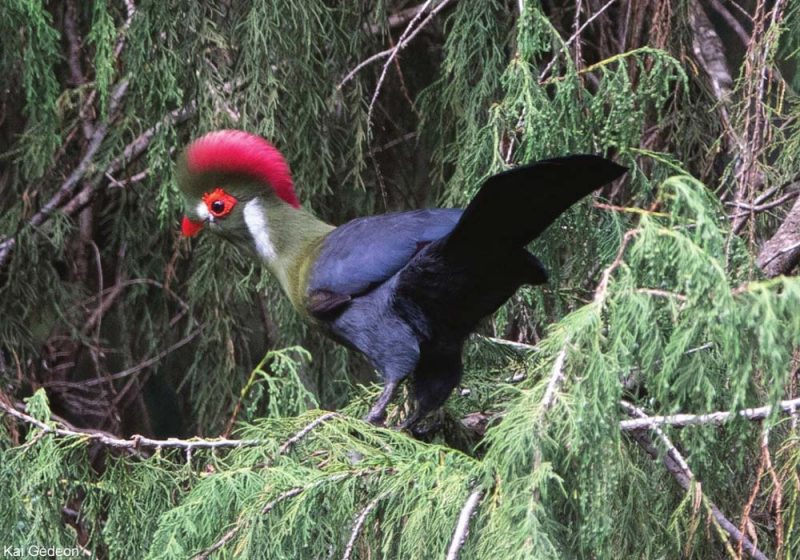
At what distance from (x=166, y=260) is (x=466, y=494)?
229 centimetres

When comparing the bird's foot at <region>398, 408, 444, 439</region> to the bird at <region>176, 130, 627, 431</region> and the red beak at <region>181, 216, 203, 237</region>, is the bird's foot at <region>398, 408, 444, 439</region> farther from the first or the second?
the red beak at <region>181, 216, 203, 237</region>

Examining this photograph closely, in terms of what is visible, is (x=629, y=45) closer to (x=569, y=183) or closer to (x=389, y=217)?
(x=389, y=217)

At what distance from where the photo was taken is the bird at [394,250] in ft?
5.92

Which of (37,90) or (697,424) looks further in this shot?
(37,90)

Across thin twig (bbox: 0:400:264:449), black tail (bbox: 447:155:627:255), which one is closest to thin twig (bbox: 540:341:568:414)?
black tail (bbox: 447:155:627:255)

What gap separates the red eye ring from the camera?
2.58m

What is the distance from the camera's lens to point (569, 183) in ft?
5.49

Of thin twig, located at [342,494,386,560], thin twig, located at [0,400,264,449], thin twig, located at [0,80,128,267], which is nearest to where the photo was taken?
thin twig, located at [342,494,386,560]

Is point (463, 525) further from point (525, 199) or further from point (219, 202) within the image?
point (219, 202)

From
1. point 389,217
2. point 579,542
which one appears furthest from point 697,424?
point 389,217

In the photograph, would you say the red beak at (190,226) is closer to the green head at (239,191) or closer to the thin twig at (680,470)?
the green head at (239,191)

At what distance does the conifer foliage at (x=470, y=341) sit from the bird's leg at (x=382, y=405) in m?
0.15

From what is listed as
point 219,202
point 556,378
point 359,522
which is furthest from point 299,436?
point 219,202

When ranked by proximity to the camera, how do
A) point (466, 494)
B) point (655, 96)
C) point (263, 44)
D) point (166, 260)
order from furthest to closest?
point (166, 260) → point (263, 44) → point (655, 96) → point (466, 494)
